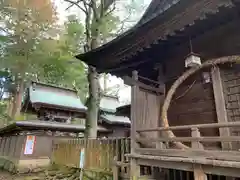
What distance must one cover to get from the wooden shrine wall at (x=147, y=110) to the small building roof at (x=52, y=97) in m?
11.8

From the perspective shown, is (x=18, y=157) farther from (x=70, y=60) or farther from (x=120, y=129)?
(x=70, y=60)

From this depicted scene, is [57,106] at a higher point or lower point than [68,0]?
lower

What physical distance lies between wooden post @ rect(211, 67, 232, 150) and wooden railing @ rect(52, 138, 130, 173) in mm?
3012

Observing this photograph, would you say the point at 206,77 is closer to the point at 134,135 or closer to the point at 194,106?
the point at 194,106

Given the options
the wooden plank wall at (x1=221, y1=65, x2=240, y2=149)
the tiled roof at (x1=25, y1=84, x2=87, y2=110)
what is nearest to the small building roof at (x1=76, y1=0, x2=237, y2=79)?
the wooden plank wall at (x1=221, y1=65, x2=240, y2=149)

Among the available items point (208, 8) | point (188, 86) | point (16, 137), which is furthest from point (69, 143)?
point (208, 8)

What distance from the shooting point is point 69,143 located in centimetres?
1016

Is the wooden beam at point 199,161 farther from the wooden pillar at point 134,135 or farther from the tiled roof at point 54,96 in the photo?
the tiled roof at point 54,96

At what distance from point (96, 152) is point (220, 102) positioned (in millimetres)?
5373

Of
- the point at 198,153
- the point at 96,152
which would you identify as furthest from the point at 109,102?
the point at 198,153

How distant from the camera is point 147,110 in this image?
16.8ft

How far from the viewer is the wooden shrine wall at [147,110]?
192 inches

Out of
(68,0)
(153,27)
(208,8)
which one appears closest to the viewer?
(208,8)

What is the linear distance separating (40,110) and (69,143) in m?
6.49
